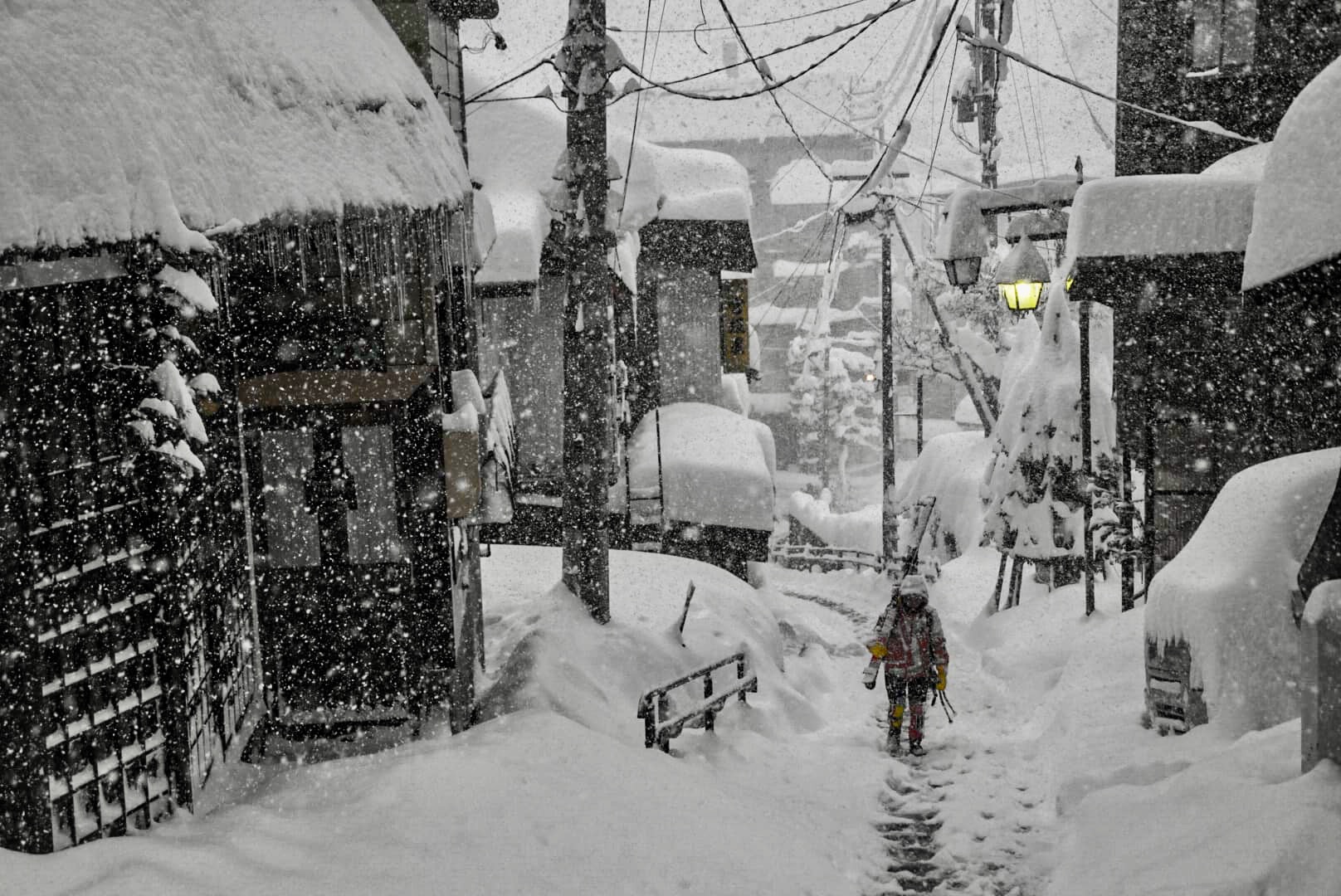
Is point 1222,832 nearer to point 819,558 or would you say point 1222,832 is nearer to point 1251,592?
point 1251,592

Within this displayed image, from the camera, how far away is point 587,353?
37.9ft

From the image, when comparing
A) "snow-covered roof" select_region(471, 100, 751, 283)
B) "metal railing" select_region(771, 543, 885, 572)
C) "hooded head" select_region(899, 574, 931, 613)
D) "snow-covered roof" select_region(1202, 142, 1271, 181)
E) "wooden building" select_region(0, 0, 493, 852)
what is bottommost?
"metal railing" select_region(771, 543, 885, 572)

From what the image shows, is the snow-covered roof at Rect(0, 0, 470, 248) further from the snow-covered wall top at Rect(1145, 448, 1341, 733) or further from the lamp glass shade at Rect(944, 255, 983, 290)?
the lamp glass shade at Rect(944, 255, 983, 290)

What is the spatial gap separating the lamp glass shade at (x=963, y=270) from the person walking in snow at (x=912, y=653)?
4.52 metres

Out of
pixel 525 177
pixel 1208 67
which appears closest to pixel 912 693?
pixel 1208 67

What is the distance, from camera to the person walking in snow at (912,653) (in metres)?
11.3

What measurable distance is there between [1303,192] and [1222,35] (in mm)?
10168

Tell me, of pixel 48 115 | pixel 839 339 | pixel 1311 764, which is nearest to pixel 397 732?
pixel 48 115

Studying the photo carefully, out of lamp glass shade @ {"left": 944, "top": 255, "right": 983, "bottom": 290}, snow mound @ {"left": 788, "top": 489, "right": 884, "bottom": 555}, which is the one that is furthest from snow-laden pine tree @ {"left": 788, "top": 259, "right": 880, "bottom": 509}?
lamp glass shade @ {"left": 944, "top": 255, "right": 983, "bottom": 290}

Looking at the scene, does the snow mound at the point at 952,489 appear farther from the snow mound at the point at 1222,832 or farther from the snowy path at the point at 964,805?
the snow mound at the point at 1222,832

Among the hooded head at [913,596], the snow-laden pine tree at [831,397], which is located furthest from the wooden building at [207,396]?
the snow-laden pine tree at [831,397]

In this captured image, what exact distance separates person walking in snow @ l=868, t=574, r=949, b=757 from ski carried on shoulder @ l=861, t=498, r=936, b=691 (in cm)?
2

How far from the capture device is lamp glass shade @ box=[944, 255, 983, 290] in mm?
13492

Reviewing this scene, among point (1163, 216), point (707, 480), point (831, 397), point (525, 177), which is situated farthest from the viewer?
point (831, 397)
